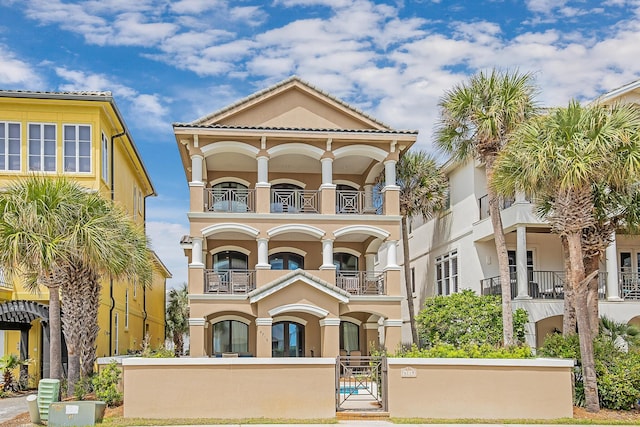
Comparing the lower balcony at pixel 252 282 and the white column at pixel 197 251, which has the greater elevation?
the white column at pixel 197 251

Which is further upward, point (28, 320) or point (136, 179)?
point (136, 179)

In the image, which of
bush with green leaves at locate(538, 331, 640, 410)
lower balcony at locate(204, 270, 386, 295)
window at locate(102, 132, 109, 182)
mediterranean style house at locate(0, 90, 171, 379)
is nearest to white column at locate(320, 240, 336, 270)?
lower balcony at locate(204, 270, 386, 295)

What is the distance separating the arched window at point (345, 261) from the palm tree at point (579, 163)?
1266cm

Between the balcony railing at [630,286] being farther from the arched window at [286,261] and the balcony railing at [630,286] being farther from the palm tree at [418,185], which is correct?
the arched window at [286,261]

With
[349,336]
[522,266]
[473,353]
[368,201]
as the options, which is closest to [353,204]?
[368,201]

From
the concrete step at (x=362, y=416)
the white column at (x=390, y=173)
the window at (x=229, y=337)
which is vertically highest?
the white column at (x=390, y=173)

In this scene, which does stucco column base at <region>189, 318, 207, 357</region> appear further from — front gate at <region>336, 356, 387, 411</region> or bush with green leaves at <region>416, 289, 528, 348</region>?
bush with green leaves at <region>416, 289, 528, 348</region>

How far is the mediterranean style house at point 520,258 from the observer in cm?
2867

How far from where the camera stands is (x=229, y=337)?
31453 mm

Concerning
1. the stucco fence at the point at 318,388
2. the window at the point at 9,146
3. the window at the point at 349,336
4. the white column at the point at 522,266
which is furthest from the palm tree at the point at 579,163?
the window at the point at 9,146

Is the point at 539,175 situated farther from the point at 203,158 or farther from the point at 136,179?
the point at 136,179

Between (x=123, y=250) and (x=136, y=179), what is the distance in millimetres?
18379

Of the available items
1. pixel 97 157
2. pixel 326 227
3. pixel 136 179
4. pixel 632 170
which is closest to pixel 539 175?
pixel 632 170

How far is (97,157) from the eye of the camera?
27234 millimetres
